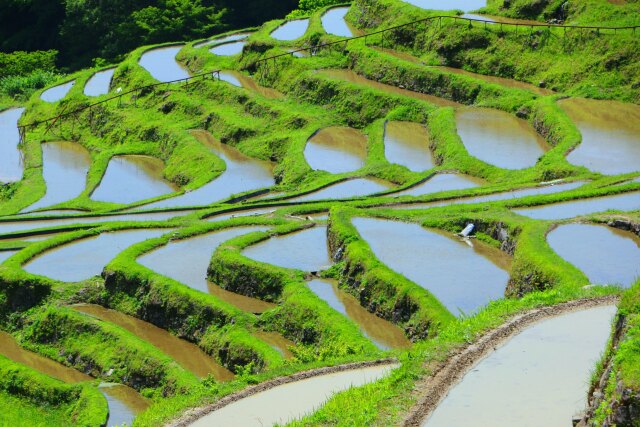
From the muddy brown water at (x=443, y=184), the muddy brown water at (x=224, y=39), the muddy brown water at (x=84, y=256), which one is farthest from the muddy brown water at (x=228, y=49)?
the muddy brown water at (x=84, y=256)

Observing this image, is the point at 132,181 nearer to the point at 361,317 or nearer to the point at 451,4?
the point at 451,4

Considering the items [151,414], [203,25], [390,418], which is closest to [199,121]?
[203,25]

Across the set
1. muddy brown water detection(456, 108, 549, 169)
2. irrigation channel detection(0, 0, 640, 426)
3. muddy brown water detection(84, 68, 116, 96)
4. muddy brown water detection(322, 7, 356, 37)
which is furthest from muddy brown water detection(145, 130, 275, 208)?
muddy brown water detection(84, 68, 116, 96)

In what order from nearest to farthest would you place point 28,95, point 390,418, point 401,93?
point 390,418
point 401,93
point 28,95

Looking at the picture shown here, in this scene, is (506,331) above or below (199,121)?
above

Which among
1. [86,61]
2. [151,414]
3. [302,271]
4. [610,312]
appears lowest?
[86,61]

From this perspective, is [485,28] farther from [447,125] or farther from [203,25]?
[203,25]

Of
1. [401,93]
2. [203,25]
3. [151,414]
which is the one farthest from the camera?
[203,25]
